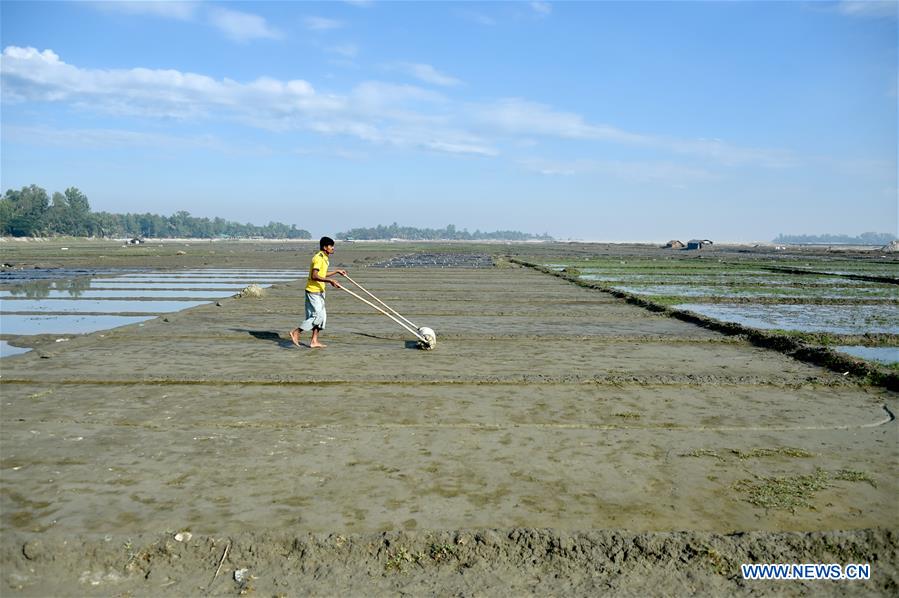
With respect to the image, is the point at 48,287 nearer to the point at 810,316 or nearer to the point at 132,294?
the point at 132,294

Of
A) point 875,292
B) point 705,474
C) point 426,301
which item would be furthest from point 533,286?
point 705,474

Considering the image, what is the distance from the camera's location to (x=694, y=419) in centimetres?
623

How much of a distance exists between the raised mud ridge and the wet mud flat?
12mm

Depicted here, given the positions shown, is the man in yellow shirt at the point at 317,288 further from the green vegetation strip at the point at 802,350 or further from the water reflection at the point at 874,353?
the water reflection at the point at 874,353

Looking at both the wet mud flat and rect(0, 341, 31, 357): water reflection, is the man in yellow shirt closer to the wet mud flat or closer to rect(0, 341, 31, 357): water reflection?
the wet mud flat

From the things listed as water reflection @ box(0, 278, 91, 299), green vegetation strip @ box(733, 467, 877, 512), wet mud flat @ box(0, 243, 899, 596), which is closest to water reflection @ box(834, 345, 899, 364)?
wet mud flat @ box(0, 243, 899, 596)

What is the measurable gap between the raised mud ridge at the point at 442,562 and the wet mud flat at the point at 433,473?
0.04 ft

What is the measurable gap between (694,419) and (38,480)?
18.1 feet

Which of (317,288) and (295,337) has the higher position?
(317,288)

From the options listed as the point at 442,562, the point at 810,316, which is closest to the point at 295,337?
the point at 442,562

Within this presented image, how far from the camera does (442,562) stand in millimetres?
3537

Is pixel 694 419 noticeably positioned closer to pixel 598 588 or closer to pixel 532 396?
pixel 532 396

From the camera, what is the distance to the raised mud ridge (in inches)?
131

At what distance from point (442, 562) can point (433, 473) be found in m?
1.20
